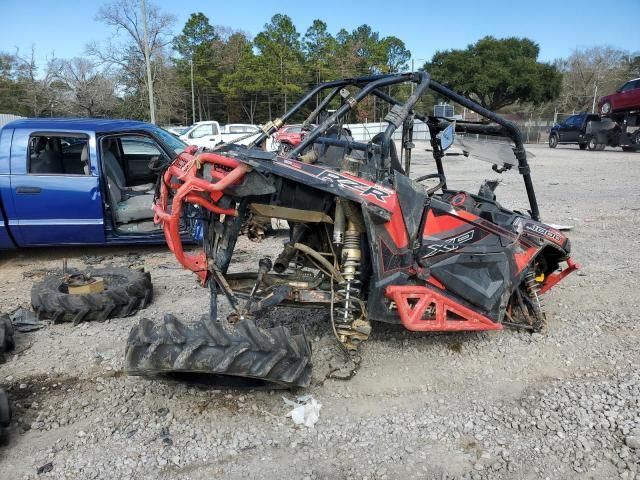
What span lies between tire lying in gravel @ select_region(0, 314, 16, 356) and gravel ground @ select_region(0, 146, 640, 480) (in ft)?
0.34

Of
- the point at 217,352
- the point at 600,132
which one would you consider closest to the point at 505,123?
the point at 217,352

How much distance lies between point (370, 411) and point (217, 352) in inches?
40.7

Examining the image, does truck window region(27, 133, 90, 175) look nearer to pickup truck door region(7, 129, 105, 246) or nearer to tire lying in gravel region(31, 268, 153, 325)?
pickup truck door region(7, 129, 105, 246)

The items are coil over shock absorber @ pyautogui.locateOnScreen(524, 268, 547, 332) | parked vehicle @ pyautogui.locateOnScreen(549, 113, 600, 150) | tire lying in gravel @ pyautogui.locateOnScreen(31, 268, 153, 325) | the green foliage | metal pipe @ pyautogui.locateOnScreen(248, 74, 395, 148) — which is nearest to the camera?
metal pipe @ pyautogui.locateOnScreen(248, 74, 395, 148)

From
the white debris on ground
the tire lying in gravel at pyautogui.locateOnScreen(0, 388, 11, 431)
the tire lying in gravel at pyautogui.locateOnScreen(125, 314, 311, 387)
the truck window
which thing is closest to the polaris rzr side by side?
the tire lying in gravel at pyautogui.locateOnScreen(125, 314, 311, 387)

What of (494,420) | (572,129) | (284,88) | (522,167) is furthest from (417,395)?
(284,88)

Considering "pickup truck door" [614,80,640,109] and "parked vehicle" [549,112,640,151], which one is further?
"parked vehicle" [549,112,640,151]

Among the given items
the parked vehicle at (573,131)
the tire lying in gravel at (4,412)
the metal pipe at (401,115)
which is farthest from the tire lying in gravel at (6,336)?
the parked vehicle at (573,131)

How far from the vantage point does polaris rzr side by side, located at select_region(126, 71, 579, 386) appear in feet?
9.34

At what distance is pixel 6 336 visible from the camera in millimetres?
3740

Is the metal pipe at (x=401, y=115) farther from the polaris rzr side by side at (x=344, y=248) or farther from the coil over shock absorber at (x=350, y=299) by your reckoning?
the coil over shock absorber at (x=350, y=299)

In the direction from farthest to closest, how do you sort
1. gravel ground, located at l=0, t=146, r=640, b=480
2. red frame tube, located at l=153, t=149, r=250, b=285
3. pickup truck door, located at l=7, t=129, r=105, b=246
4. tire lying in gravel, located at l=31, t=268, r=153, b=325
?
1. pickup truck door, located at l=7, t=129, r=105, b=246
2. tire lying in gravel, located at l=31, t=268, r=153, b=325
3. red frame tube, located at l=153, t=149, r=250, b=285
4. gravel ground, located at l=0, t=146, r=640, b=480

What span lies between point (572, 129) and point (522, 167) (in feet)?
85.1

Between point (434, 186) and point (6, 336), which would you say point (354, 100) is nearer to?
point (434, 186)
